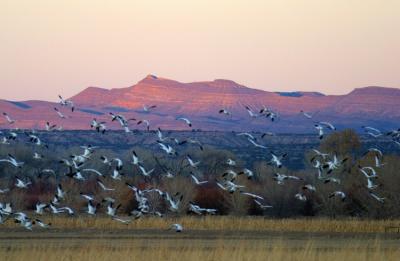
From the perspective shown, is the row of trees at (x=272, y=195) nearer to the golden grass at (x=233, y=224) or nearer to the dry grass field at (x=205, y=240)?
the dry grass field at (x=205, y=240)

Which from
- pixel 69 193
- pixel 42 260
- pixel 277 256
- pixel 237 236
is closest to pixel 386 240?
pixel 237 236

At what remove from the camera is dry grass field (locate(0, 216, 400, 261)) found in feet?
119

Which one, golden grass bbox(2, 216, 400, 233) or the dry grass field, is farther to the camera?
golden grass bbox(2, 216, 400, 233)

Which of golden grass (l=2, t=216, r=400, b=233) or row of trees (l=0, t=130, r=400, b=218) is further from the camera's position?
row of trees (l=0, t=130, r=400, b=218)

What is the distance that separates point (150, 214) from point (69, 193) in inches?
261

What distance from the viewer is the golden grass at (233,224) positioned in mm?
60406

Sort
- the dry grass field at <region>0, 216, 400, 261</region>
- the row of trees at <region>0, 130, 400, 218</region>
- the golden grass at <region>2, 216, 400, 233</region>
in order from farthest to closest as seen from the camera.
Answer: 1. the row of trees at <region>0, 130, 400, 218</region>
2. the golden grass at <region>2, 216, 400, 233</region>
3. the dry grass field at <region>0, 216, 400, 261</region>

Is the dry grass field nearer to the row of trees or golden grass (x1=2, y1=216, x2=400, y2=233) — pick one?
golden grass (x1=2, y1=216, x2=400, y2=233)

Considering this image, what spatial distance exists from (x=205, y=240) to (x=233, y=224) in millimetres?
12154

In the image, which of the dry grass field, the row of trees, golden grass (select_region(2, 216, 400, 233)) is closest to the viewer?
the dry grass field

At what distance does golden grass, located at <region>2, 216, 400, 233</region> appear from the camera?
6041 cm

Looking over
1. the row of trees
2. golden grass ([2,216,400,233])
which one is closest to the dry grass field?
golden grass ([2,216,400,233])

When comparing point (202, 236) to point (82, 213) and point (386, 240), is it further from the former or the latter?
point (82, 213)

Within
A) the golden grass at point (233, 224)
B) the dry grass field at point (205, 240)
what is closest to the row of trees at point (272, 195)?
the dry grass field at point (205, 240)
